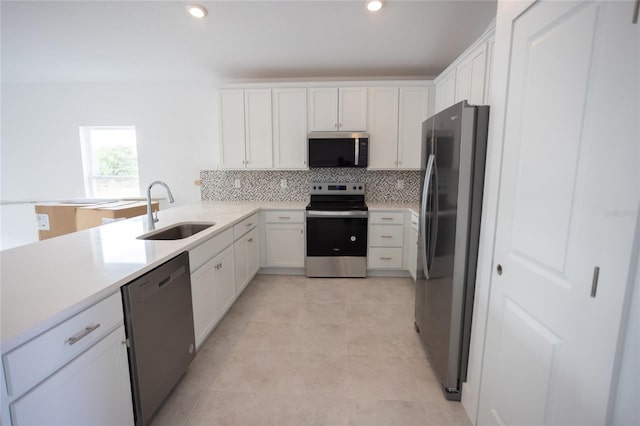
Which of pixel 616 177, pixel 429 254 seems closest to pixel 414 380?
pixel 429 254

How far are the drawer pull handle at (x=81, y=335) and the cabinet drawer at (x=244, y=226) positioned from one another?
1.58 m

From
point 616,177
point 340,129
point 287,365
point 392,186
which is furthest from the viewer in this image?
point 392,186

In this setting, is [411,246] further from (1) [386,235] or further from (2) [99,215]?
(2) [99,215]

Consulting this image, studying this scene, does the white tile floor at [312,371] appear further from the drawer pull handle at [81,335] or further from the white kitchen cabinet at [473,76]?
the white kitchen cabinet at [473,76]

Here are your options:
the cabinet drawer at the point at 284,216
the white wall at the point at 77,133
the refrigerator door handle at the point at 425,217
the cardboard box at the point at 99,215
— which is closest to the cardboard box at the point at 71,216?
the cardboard box at the point at 99,215

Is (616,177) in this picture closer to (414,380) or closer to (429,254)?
(429,254)

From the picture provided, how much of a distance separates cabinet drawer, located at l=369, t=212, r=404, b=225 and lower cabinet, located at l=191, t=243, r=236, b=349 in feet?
5.53

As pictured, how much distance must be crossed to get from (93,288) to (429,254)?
1806mm

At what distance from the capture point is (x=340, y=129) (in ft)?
11.2

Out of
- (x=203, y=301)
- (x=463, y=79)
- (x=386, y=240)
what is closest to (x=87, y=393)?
(x=203, y=301)

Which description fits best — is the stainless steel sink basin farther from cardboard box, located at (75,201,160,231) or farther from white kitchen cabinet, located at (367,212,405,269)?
white kitchen cabinet, located at (367,212,405,269)

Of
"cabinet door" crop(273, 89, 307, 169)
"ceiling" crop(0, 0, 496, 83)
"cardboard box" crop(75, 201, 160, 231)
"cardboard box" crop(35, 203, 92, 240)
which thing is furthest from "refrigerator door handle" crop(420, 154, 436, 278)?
"cardboard box" crop(35, 203, 92, 240)

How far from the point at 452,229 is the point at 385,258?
1.89 meters

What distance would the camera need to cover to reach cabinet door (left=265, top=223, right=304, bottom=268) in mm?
3418
